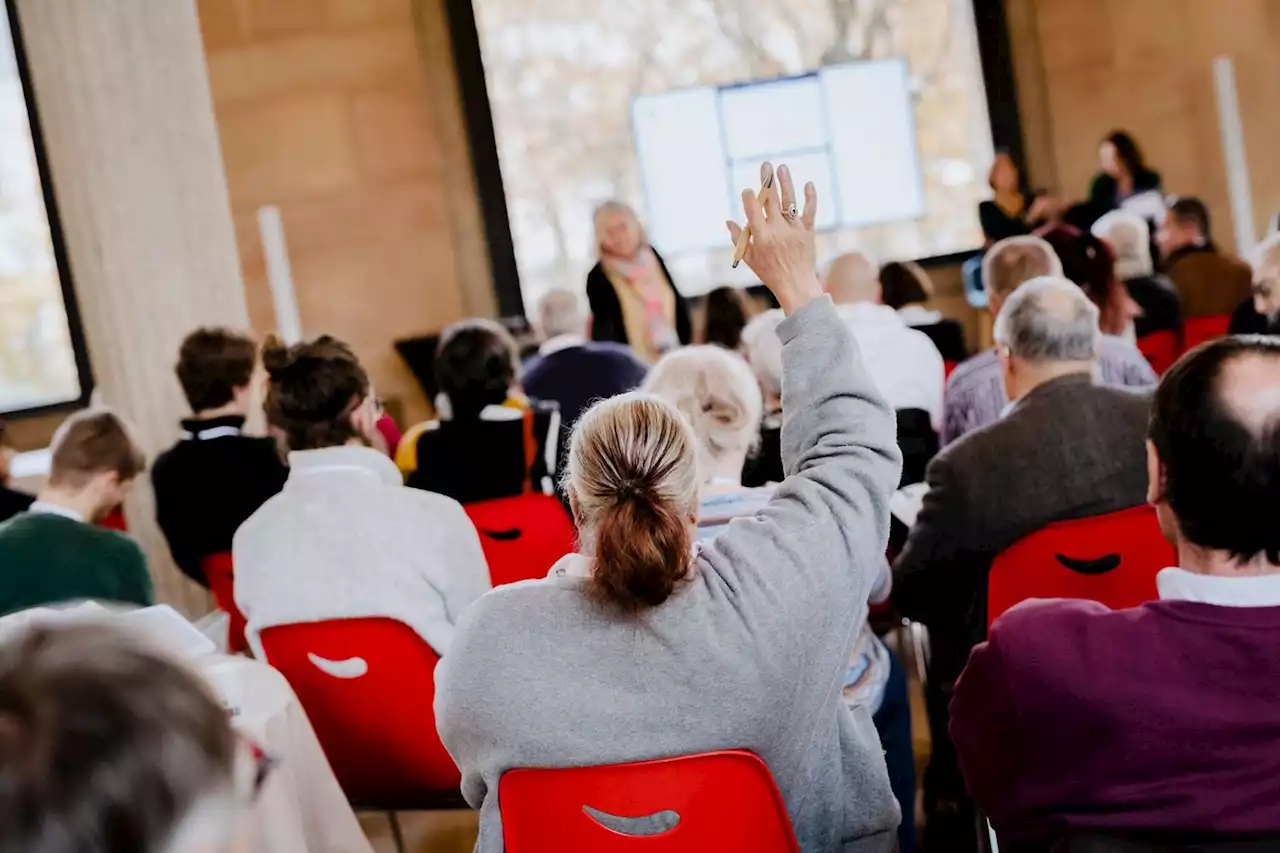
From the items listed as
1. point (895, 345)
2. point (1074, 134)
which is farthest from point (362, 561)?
point (1074, 134)

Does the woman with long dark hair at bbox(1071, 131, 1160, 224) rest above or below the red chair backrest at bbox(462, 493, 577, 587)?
above

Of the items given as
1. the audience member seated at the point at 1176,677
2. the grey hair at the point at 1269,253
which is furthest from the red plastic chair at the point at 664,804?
the grey hair at the point at 1269,253

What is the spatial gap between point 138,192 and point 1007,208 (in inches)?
197

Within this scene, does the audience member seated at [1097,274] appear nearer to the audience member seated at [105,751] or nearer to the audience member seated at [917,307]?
the audience member seated at [917,307]

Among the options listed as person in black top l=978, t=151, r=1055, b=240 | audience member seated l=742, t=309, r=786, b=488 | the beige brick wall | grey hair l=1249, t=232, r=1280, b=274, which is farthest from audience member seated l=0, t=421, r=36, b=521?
person in black top l=978, t=151, r=1055, b=240

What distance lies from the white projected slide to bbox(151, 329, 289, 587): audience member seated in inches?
188

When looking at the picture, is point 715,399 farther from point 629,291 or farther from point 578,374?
point 629,291

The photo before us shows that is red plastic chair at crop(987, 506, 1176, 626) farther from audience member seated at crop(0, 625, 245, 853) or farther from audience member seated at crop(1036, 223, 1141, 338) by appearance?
audience member seated at crop(1036, 223, 1141, 338)

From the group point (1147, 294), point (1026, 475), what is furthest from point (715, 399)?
point (1147, 294)

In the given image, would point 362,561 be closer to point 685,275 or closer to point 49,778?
point 49,778

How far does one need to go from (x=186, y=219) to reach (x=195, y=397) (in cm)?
127

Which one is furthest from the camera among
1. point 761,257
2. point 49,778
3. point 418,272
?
point 418,272

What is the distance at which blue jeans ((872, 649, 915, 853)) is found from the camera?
2803mm

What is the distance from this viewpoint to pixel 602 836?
1.64 meters
